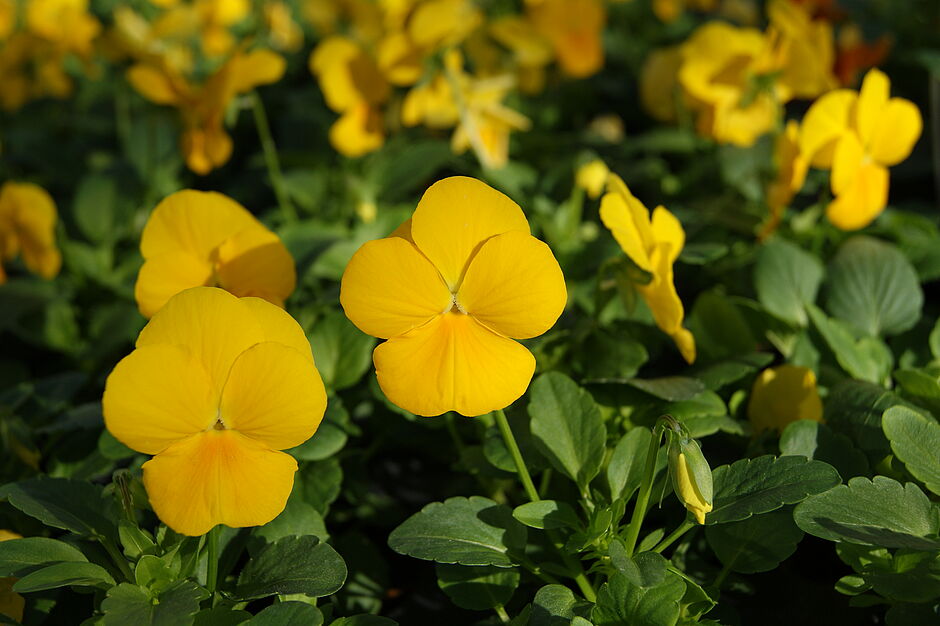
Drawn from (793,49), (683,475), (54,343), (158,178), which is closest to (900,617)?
(683,475)

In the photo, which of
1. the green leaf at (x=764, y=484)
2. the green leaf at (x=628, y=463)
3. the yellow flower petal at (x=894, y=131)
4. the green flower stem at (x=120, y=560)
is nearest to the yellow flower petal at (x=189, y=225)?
the green flower stem at (x=120, y=560)

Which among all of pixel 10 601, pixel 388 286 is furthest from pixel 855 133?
pixel 10 601

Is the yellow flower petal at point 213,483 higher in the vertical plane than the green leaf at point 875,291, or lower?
higher

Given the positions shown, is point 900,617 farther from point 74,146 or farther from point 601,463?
point 74,146

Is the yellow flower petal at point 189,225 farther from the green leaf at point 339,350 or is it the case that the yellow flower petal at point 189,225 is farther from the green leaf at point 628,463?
the green leaf at point 628,463

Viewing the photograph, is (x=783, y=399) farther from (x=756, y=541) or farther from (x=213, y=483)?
(x=213, y=483)

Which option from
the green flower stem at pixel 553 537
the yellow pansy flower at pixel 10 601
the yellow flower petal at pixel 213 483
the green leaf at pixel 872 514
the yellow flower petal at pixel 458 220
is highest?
the yellow flower petal at pixel 458 220

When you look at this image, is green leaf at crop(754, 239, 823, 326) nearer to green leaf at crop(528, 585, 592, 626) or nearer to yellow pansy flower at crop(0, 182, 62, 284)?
green leaf at crop(528, 585, 592, 626)
